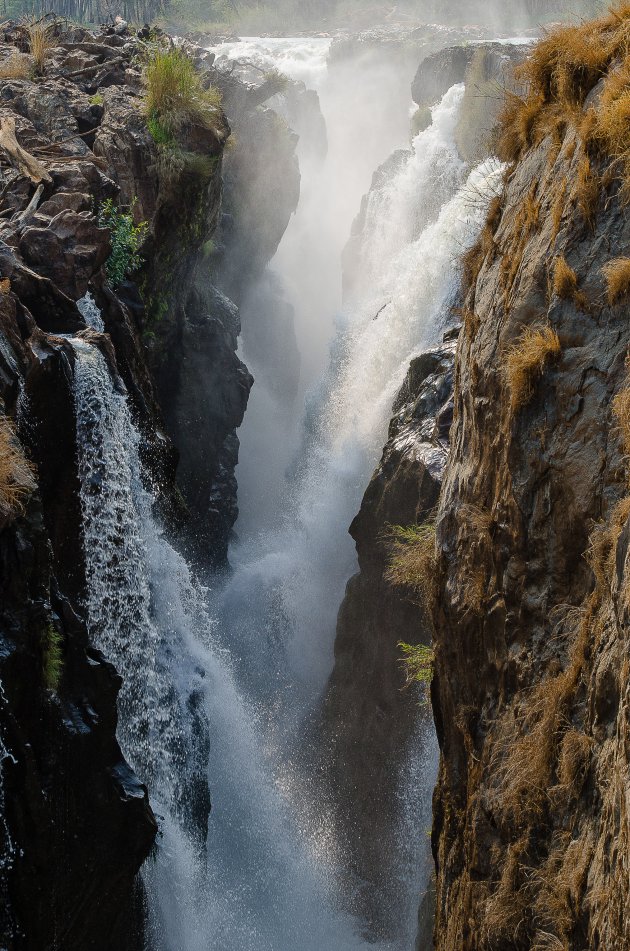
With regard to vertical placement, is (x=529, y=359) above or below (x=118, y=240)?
below

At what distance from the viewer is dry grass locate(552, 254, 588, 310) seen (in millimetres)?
5691

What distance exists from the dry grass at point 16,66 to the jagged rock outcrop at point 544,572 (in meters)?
11.5

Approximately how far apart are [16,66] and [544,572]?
1461cm

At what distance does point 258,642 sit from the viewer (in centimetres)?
1639

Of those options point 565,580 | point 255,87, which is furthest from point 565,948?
point 255,87

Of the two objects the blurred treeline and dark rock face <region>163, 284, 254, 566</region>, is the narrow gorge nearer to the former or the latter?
dark rock face <region>163, 284, 254, 566</region>

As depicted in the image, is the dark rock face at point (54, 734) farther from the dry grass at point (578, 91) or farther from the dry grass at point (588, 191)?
the dry grass at point (578, 91)

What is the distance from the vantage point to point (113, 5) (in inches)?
2178

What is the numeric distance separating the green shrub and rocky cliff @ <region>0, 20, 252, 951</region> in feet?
0.73

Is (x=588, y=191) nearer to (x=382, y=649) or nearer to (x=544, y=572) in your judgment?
(x=544, y=572)

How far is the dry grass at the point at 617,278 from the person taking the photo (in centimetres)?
530

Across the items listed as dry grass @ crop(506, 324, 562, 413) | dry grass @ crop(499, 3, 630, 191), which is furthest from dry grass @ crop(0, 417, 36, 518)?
dry grass @ crop(499, 3, 630, 191)

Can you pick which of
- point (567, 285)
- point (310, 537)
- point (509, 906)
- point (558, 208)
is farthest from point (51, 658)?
point (310, 537)

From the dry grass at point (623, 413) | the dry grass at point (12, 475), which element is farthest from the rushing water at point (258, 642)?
the dry grass at point (623, 413)
